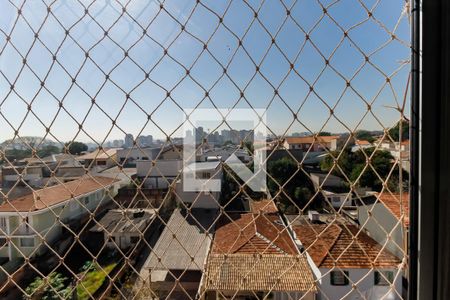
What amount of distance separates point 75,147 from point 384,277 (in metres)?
0.70

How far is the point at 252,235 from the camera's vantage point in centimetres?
64

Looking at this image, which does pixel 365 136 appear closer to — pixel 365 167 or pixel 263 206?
pixel 365 167

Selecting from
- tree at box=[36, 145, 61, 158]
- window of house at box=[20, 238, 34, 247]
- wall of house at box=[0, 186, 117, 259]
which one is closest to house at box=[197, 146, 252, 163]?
wall of house at box=[0, 186, 117, 259]

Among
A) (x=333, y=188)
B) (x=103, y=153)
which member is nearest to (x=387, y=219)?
(x=333, y=188)

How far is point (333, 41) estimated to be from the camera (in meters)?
0.58

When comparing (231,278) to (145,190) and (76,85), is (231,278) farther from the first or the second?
(76,85)

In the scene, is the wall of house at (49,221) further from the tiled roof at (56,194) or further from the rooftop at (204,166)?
the rooftop at (204,166)

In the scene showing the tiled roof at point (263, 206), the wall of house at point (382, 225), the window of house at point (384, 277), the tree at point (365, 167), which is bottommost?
the window of house at point (384, 277)

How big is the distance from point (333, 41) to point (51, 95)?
24.2 inches

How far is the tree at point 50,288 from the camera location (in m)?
0.63

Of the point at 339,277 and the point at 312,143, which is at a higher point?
the point at 312,143

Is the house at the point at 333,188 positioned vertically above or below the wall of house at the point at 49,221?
above

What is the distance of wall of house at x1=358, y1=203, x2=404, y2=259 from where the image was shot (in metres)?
0.55

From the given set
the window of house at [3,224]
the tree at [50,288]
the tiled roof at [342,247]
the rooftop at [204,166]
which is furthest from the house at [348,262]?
the window of house at [3,224]
